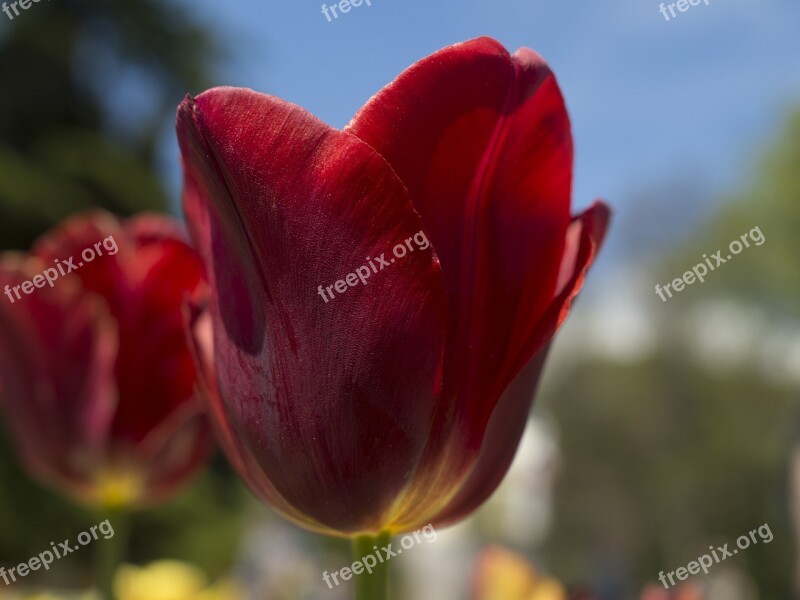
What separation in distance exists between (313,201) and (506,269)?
0.10m

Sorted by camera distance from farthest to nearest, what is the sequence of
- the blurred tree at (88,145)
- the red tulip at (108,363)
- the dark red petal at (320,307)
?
the blurred tree at (88,145), the red tulip at (108,363), the dark red petal at (320,307)

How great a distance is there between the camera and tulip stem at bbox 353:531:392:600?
0.43 metres

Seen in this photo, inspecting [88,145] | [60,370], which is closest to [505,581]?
[60,370]

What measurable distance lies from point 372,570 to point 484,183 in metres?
0.17

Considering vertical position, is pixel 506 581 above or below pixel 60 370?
below

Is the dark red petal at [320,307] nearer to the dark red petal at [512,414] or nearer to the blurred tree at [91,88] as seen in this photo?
the dark red petal at [512,414]

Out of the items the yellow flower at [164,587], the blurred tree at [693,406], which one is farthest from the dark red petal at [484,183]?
the blurred tree at [693,406]

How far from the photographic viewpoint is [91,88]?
9.91 meters

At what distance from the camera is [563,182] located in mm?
467

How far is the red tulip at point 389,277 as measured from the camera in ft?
1.37

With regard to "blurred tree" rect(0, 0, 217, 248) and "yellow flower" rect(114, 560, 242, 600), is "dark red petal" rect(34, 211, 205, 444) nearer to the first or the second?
"yellow flower" rect(114, 560, 242, 600)

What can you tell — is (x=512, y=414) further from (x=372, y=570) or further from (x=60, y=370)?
(x=60, y=370)

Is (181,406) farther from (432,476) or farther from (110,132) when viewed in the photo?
(110,132)

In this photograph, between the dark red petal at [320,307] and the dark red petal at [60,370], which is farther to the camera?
the dark red petal at [60,370]
